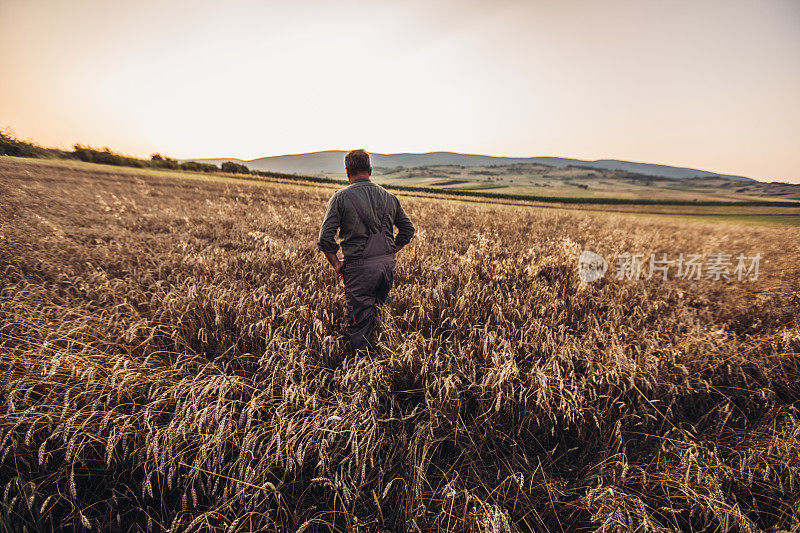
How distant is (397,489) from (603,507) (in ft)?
4.16

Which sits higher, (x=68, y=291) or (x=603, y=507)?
(x=68, y=291)

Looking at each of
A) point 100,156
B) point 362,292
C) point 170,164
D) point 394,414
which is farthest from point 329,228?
point 100,156

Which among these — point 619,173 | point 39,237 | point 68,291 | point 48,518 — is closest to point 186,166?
point 39,237

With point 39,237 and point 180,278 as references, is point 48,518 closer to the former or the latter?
point 180,278

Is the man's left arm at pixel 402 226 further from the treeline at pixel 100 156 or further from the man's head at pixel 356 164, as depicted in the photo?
the treeline at pixel 100 156

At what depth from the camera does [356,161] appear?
3.30 m

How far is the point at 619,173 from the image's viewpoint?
375 feet

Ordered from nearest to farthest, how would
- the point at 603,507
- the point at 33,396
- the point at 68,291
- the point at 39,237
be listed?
the point at 603,507, the point at 33,396, the point at 68,291, the point at 39,237

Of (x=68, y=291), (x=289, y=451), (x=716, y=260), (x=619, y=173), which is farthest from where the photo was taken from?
(x=619, y=173)

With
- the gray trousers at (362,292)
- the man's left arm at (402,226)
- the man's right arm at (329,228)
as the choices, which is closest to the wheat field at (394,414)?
the gray trousers at (362,292)

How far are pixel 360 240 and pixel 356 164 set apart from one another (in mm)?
919

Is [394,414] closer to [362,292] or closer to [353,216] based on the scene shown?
[362,292]

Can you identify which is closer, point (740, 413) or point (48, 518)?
point (48, 518)

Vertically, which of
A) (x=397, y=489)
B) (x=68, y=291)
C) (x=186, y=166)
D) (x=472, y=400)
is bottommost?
(x=397, y=489)
